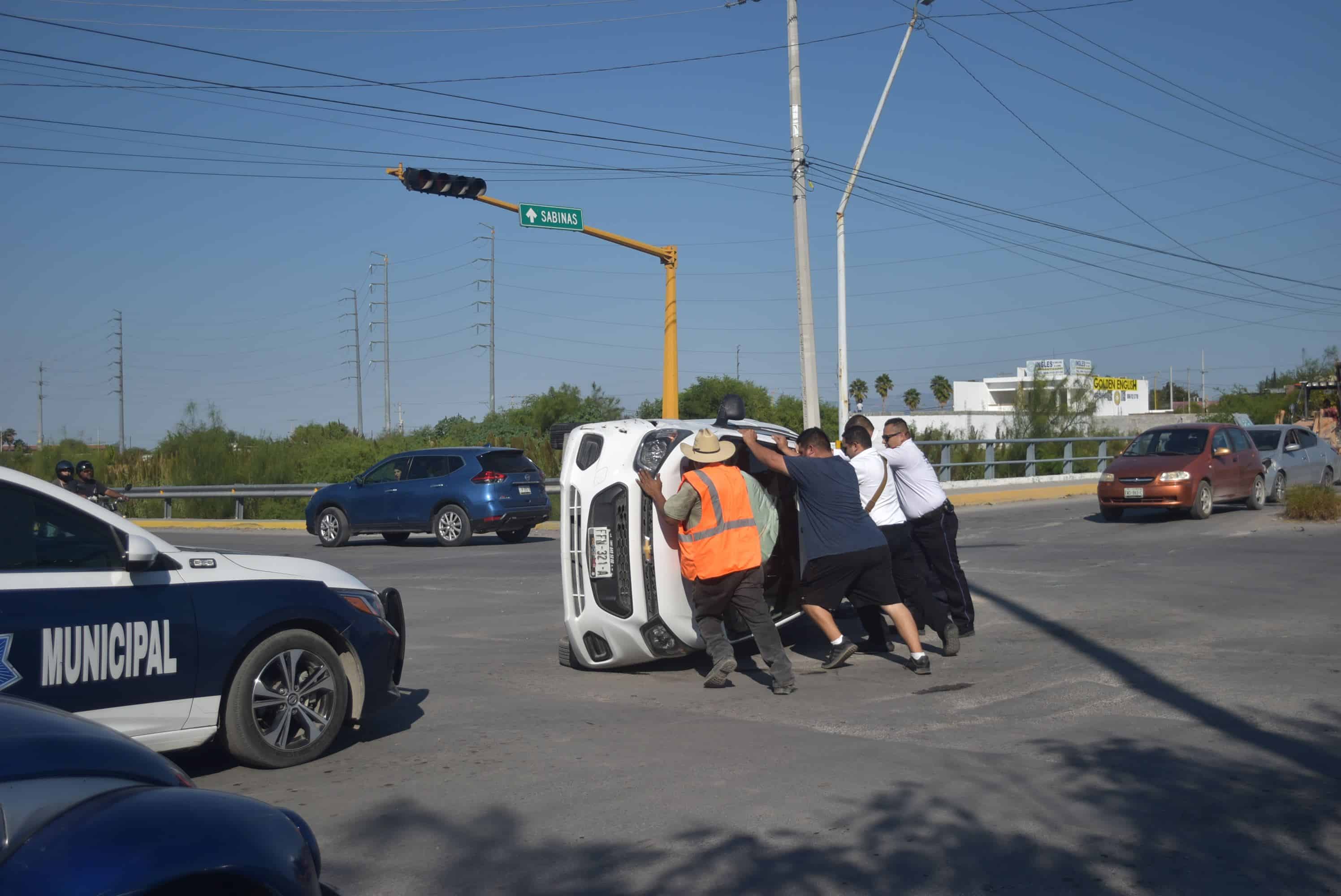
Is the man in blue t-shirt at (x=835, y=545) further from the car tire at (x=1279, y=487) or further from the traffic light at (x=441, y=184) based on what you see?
the car tire at (x=1279, y=487)

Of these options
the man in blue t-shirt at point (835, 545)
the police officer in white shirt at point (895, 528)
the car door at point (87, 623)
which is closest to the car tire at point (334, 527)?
the police officer in white shirt at point (895, 528)

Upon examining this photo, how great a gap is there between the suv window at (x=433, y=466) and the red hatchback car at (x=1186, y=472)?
37.0 ft

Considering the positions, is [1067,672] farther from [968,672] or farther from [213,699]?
[213,699]

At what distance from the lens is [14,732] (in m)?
2.76

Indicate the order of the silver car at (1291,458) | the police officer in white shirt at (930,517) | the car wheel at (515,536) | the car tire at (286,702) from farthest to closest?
the silver car at (1291,458), the car wheel at (515,536), the police officer in white shirt at (930,517), the car tire at (286,702)

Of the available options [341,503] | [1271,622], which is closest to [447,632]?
[1271,622]

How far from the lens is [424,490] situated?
21.0m

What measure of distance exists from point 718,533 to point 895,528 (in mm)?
1981

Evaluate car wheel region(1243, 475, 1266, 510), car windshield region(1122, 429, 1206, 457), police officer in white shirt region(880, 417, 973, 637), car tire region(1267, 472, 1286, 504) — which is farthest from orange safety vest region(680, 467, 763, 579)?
car tire region(1267, 472, 1286, 504)

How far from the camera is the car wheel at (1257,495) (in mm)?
21141

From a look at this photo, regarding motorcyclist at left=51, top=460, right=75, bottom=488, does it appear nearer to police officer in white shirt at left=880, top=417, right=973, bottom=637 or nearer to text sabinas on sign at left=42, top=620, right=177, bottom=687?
text sabinas on sign at left=42, top=620, right=177, bottom=687

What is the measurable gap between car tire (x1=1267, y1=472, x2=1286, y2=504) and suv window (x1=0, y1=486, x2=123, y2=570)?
869 inches

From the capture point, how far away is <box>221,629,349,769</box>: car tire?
19.3 feet

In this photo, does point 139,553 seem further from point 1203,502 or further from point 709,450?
point 1203,502
